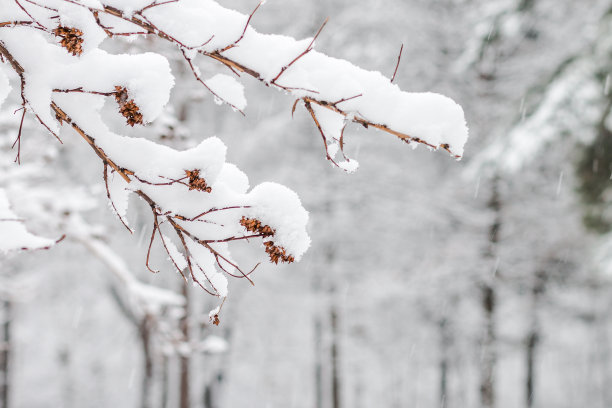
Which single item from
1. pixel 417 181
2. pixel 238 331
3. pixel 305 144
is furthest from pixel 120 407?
pixel 417 181

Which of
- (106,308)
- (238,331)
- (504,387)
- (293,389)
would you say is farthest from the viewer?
(504,387)

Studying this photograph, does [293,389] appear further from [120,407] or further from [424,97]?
[424,97]

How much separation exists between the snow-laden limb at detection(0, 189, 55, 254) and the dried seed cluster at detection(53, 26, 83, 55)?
0.76m

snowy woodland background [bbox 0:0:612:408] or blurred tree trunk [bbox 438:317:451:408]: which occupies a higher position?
snowy woodland background [bbox 0:0:612:408]

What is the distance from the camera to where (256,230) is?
1.13 metres

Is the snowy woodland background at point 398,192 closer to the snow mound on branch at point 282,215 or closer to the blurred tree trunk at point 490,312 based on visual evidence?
the blurred tree trunk at point 490,312

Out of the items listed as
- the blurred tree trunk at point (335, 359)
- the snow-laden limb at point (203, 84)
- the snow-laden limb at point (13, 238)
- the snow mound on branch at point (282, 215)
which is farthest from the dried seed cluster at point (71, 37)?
the blurred tree trunk at point (335, 359)

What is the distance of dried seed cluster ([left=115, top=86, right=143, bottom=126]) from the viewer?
1055 mm

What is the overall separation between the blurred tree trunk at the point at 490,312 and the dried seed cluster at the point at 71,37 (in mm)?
6551

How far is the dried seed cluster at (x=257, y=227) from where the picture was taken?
3.70 ft

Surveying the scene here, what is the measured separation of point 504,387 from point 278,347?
1800cm

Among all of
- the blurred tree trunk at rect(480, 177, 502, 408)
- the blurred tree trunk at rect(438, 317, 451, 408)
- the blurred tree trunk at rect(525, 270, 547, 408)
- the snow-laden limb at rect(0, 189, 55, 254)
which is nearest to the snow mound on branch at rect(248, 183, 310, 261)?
the snow-laden limb at rect(0, 189, 55, 254)

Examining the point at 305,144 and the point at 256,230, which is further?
the point at 305,144

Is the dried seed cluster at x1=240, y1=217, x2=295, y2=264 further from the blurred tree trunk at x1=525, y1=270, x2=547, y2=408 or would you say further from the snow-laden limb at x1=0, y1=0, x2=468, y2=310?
the blurred tree trunk at x1=525, y1=270, x2=547, y2=408
